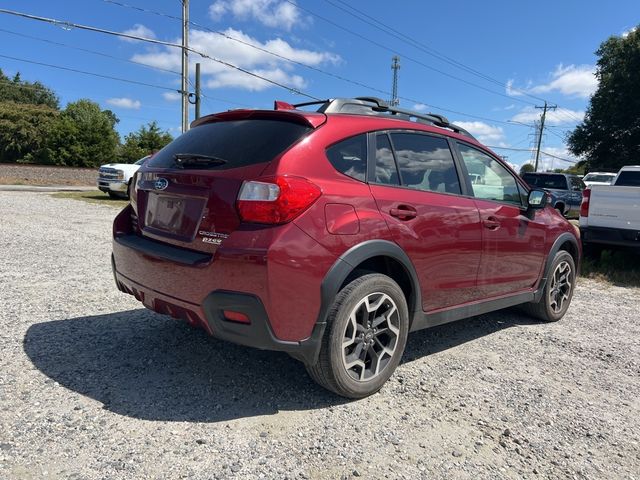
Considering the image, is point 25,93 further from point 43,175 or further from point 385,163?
point 385,163

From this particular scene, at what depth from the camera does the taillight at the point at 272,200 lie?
259cm

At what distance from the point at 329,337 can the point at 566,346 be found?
2.68 meters

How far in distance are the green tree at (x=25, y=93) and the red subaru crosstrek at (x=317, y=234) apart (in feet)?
241

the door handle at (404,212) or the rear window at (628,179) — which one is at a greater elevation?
the rear window at (628,179)

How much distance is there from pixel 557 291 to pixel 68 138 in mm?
37531

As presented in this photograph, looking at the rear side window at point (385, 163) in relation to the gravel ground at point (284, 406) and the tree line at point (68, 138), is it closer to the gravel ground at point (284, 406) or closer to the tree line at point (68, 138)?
the gravel ground at point (284, 406)

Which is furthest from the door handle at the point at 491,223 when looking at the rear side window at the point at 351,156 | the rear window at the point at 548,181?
the rear window at the point at 548,181

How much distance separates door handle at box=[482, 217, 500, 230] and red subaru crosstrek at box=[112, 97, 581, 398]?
0.9 inches

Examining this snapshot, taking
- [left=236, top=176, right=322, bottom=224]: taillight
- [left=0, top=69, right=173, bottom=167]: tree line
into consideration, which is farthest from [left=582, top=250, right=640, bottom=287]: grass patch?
[left=0, top=69, right=173, bottom=167]: tree line

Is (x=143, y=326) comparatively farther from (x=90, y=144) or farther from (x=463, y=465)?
(x=90, y=144)

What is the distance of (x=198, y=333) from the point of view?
3.96 meters

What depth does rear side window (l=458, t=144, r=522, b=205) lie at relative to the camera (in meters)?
4.00

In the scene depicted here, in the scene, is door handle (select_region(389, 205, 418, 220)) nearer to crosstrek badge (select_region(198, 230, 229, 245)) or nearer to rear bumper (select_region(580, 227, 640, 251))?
crosstrek badge (select_region(198, 230, 229, 245))

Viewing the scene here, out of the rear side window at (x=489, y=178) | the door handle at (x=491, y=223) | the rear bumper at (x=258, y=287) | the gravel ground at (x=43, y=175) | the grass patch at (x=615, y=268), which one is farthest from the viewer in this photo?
the gravel ground at (x=43, y=175)
